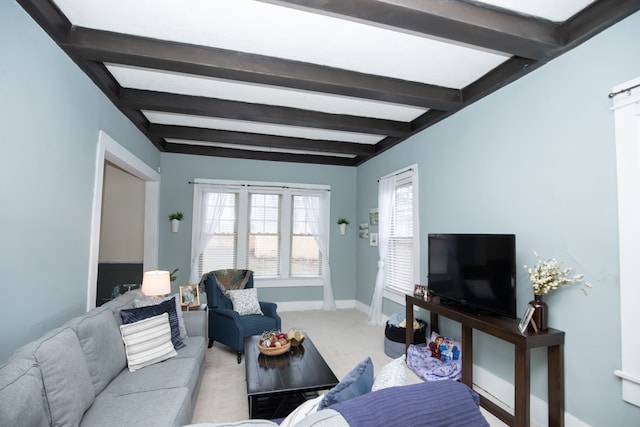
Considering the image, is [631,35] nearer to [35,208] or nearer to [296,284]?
[35,208]

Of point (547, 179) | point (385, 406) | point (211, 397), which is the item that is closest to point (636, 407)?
point (547, 179)

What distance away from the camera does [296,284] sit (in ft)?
19.8

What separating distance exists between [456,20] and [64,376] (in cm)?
304

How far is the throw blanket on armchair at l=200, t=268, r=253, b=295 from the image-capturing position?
423cm

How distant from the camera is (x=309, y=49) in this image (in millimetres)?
2623

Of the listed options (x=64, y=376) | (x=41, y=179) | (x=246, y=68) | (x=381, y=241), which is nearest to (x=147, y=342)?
(x=64, y=376)

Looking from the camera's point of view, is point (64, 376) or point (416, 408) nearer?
point (416, 408)

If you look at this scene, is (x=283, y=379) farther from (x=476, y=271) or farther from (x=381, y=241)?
(x=381, y=241)

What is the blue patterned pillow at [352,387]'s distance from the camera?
3.90 ft

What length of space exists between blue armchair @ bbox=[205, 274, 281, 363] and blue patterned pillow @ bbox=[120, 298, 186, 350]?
0.84 meters

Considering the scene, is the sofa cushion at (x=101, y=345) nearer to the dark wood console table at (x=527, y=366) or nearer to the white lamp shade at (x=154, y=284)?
the white lamp shade at (x=154, y=284)

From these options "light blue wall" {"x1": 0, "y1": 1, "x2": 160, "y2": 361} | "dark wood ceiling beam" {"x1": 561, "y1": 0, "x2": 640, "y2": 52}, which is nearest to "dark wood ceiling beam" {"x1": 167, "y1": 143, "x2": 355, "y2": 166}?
"light blue wall" {"x1": 0, "y1": 1, "x2": 160, "y2": 361}

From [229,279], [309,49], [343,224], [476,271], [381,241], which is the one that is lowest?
[229,279]

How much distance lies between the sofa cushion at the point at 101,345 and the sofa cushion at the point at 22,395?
0.52 meters
